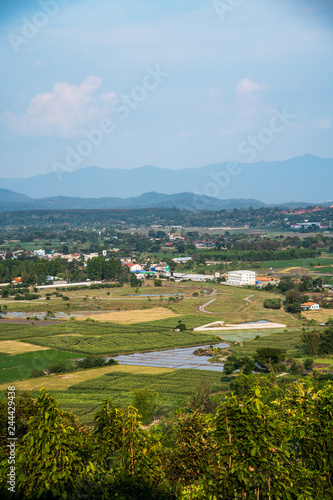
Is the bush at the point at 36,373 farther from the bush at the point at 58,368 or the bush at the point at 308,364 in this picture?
the bush at the point at 308,364

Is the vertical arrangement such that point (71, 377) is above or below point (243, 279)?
below

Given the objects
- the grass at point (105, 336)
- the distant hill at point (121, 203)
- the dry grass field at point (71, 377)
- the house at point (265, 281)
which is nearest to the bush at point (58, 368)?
the dry grass field at point (71, 377)

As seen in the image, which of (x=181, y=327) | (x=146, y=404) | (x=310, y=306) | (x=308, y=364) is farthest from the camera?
(x=310, y=306)

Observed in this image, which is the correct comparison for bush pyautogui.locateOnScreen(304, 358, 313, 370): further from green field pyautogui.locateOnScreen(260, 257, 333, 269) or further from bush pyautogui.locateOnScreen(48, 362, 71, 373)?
green field pyautogui.locateOnScreen(260, 257, 333, 269)

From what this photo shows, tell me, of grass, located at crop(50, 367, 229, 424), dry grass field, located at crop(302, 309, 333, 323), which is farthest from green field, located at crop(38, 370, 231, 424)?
dry grass field, located at crop(302, 309, 333, 323)

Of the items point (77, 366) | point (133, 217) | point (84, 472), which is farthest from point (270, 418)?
point (133, 217)

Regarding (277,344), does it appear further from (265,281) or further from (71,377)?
(265,281)

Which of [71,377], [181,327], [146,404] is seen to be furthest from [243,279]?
[146,404]
